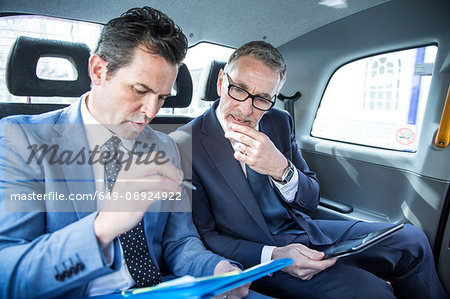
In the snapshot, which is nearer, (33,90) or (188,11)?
(33,90)

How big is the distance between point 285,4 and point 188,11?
2.29 ft

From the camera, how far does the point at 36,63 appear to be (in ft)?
5.32

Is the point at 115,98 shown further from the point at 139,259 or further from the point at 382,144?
the point at 382,144

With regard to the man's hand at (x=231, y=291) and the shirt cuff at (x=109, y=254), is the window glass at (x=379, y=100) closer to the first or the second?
the man's hand at (x=231, y=291)

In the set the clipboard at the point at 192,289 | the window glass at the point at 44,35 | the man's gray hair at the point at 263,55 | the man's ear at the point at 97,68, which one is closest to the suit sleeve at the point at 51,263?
the clipboard at the point at 192,289

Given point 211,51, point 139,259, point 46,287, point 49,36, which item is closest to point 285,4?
point 211,51

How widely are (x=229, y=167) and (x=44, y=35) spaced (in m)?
1.16

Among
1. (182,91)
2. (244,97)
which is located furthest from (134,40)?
(182,91)

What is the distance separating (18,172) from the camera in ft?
3.46

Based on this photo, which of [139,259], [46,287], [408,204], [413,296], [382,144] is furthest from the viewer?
[382,144]

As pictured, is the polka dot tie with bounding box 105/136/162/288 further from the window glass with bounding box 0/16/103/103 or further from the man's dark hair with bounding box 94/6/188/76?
the window glass with bounding box 0/16/103/103

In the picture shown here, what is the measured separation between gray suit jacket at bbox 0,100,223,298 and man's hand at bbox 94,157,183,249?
38 mm

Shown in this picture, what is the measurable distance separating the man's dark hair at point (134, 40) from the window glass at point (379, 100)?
1913 mm

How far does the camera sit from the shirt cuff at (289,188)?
67.2 inches
